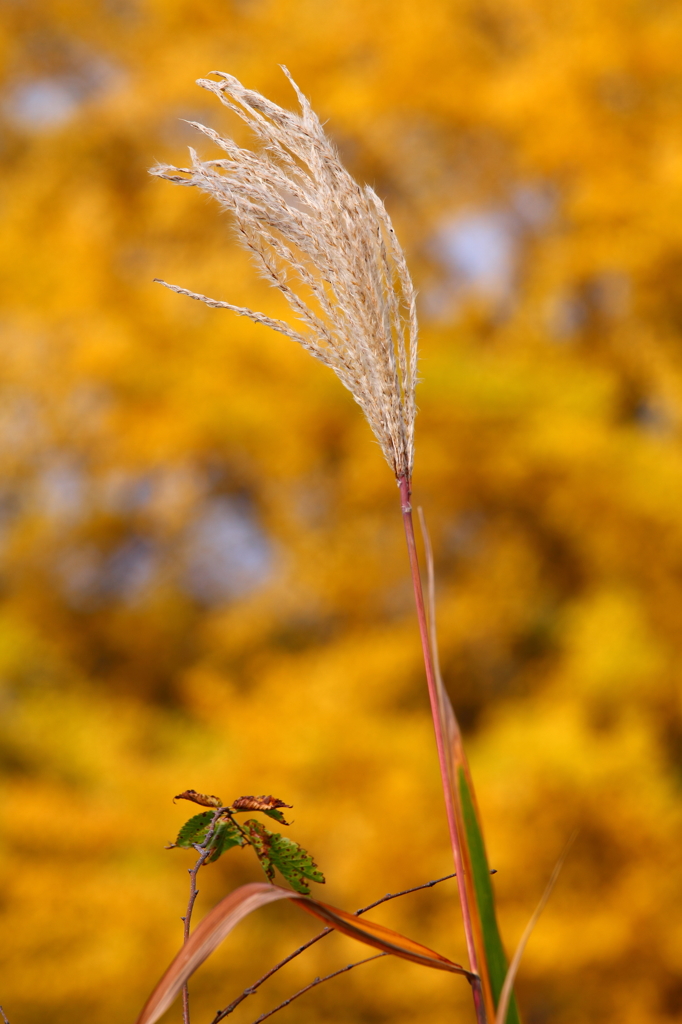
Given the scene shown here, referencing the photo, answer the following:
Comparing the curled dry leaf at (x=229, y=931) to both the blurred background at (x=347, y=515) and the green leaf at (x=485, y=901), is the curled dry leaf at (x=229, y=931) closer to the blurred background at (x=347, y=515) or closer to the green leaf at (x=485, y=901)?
the green leaf at (x=485, y=901)

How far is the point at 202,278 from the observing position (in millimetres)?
2338

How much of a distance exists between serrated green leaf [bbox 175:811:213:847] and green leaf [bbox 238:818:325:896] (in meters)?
0.02

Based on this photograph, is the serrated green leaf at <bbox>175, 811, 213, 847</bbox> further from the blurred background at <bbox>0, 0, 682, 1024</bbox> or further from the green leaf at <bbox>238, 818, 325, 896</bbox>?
the blurred background at <bbox>0, 0, 682, 1024</bbox>

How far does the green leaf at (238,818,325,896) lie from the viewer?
13.5 inches

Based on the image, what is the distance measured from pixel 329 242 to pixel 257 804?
0.23 meters

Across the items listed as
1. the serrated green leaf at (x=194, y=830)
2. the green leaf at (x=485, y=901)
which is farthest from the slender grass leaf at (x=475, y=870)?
the serrated green leaf at (x=194, y=830)

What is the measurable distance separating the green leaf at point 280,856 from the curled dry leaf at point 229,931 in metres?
0.07

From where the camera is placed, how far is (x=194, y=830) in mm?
351

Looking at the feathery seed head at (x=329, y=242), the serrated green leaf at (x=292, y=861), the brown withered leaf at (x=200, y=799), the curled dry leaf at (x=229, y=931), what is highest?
the feathery seed head at (x=329, y=242)

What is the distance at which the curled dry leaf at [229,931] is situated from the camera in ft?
0.82

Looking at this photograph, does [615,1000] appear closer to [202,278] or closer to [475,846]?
[475,846]

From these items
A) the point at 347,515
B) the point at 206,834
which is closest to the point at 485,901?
the point at 206,834

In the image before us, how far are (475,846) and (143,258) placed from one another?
2688 mm

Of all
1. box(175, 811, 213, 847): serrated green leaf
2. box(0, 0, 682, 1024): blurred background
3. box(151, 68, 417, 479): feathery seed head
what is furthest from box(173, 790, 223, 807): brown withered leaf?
box(0, 0, 682, 1024): blurred background
